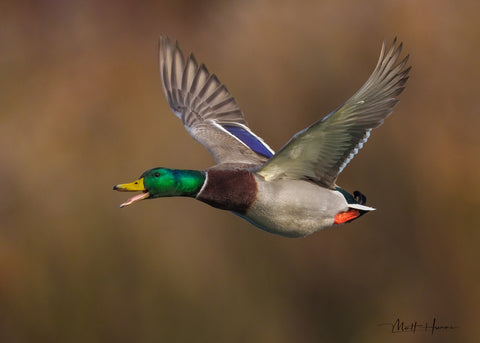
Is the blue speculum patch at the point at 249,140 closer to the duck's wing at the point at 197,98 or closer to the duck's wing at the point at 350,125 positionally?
the duck's wing at the point at 197,98

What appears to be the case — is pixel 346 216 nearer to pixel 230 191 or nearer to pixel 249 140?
pixel 230 191

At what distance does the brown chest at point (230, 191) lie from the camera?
331cm

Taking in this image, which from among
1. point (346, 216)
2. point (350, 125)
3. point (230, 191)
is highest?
point (350, 125)

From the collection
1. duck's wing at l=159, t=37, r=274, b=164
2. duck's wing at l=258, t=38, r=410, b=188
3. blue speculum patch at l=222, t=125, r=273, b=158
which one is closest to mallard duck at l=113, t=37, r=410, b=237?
duck's wing at l=258, t=38, r=410, b=188

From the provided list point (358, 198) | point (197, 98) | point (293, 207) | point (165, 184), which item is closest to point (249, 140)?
point (197, 98)

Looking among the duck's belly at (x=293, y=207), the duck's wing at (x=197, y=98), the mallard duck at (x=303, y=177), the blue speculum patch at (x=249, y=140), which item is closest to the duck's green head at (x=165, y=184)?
the mallard duck at (x=303, y=177)

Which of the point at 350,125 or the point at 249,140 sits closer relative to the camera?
the point at 350,125

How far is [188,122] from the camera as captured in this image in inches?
178

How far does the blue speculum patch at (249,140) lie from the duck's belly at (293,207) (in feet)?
2.27

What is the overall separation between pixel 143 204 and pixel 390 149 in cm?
205

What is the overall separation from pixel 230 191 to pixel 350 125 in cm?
57

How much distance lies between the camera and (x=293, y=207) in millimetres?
3396

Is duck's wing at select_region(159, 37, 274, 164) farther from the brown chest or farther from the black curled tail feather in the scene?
the brown chest

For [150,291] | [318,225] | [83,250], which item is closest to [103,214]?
[83,250]
